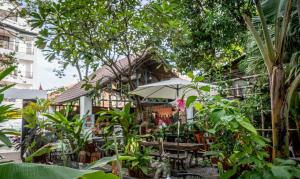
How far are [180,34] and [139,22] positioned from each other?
57.8 inches

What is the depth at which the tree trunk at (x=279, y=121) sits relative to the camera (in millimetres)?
2709

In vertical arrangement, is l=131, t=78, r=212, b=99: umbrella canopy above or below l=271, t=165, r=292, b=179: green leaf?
above

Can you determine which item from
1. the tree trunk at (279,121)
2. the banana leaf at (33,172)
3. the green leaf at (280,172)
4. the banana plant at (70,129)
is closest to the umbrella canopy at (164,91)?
the banana plant at (70,129)

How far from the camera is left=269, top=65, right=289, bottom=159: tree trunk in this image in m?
2.71

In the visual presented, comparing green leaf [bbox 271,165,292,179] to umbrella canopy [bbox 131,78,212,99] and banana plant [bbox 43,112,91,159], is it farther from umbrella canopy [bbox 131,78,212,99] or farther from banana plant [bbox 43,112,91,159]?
umbrella canopy [bbox 131,78,212,99]

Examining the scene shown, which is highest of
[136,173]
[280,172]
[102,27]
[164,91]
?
[102,27]

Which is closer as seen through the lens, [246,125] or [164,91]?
[246,125]

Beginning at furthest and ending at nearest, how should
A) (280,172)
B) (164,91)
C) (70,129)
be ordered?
(164,91), (70,129), (280,172)

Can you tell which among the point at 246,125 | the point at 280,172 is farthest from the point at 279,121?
the point at 280,172

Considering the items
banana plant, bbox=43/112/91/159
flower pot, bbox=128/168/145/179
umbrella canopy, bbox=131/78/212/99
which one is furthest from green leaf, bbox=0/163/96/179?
umbrella canopy, bbox=131/78/212/99

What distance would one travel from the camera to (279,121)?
272cm

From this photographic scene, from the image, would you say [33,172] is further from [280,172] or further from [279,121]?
[279,121]

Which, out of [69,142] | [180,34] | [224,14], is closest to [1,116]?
[69,142]

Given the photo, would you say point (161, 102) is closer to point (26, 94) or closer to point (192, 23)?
point (192, 23)
